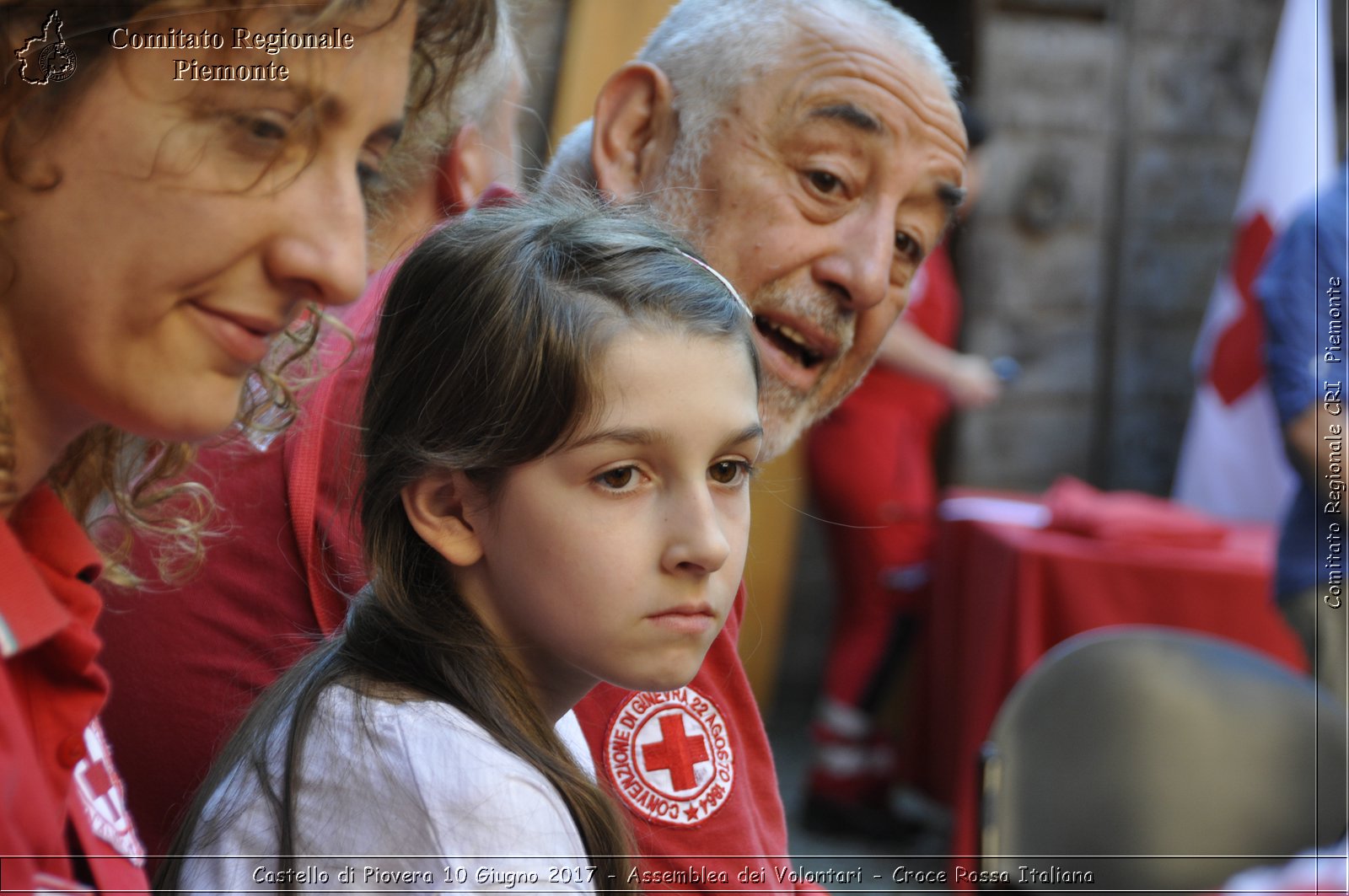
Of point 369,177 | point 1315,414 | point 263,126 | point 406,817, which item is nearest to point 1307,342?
point 1315,414

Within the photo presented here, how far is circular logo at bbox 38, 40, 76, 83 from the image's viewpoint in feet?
2.53

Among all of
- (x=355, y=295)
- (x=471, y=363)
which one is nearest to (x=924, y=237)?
(x=471, y=363)

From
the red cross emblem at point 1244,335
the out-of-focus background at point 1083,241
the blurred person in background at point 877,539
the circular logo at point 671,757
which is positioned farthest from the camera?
the out-of-focus background at point 1083,241

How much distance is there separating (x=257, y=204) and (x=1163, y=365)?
4962 mm

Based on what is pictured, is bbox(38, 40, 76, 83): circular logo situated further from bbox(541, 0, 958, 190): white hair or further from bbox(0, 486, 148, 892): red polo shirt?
bbox(541, 0, 958, 190): white hair

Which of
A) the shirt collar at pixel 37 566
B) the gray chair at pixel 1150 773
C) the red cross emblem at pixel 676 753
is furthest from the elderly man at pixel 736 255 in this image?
the gray chair at pixel 1150 773

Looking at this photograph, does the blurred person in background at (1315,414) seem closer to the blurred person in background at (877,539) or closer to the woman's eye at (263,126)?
the blurred person in background at (877,539)

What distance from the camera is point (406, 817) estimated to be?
96 centimetres

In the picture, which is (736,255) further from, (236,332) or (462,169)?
(236,332)

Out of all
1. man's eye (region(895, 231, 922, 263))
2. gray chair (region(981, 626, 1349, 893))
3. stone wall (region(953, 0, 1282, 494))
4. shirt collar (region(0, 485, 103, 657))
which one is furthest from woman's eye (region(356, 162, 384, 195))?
stone wall (region(953, 0, 1282, 494))

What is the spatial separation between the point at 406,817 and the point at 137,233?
1.41ft

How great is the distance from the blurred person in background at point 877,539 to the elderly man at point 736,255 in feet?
8.01

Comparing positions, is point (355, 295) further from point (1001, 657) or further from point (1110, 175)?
point (1110, 175)

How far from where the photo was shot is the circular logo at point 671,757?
123cm
